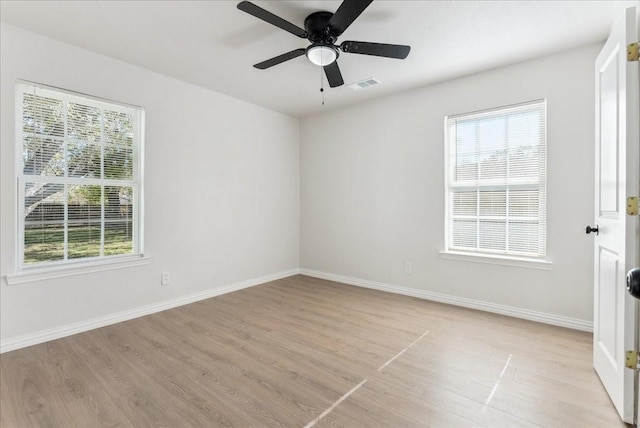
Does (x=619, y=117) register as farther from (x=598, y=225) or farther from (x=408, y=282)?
(x=408, y=282)

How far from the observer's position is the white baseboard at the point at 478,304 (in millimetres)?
2852

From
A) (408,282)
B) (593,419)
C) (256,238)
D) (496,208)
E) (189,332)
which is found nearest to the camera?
(593,419)

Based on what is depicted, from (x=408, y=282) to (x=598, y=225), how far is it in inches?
86.5

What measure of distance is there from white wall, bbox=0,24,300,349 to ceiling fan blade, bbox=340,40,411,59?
7.43 feet

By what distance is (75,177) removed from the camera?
113 inches

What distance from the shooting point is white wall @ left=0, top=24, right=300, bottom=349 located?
2.51m

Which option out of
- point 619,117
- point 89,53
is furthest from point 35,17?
point 619,117

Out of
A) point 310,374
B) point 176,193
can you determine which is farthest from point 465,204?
point 176,193

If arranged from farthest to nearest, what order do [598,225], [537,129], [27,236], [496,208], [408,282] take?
[408,282], [496,208], [537,129], [27,236], [598,225]

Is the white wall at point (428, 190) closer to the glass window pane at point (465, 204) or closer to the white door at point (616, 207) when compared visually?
the glass window pane at point (465, 204)

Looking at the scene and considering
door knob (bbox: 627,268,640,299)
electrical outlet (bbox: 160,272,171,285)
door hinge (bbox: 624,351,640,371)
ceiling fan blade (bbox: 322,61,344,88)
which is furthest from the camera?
electrical outlet (bbox: 160,272,171,285)

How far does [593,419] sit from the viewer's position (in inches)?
64.0

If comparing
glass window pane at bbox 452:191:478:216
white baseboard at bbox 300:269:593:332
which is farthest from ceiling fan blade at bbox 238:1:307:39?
white baseboard at bbox 300:269:593:332

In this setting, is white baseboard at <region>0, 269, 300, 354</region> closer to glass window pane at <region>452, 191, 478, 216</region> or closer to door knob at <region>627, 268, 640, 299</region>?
glass window pane at <region>452, 191, 478, 216</region>
